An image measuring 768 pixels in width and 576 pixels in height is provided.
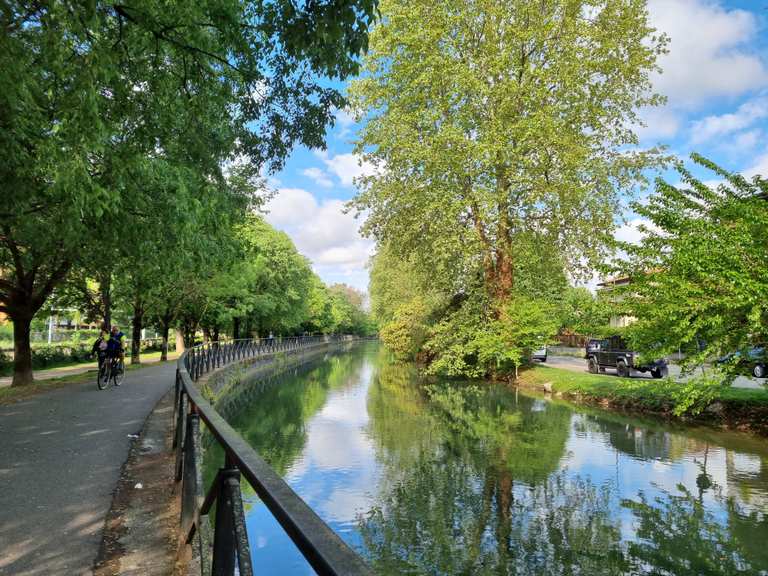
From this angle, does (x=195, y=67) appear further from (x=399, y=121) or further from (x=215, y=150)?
(x=399, y=121)

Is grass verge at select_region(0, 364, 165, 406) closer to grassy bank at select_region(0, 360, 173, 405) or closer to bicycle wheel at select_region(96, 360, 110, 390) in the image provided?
grassy bank at select_region(0, 360, 173, 405)

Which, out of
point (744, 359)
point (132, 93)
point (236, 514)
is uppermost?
point (132, 93)

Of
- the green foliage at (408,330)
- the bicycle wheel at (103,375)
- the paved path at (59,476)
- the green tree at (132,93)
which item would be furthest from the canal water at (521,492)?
the green foliage at (408,330)

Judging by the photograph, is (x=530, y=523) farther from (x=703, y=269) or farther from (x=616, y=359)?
(x=616, y=359)

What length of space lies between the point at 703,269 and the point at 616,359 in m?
14.3

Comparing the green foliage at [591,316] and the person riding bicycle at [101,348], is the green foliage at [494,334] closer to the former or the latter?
the green foliage at [591,316]

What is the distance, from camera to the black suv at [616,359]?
22.6m

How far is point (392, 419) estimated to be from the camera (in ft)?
53.6

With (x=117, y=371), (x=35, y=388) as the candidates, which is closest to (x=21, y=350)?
(x=35, y=388)

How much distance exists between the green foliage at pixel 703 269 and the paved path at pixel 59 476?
35.2 feet

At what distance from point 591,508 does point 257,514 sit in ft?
16.5

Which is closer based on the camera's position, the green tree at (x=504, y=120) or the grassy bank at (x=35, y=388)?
the grassy bank at (x=35, y=388)

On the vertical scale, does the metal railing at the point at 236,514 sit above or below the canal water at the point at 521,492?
above

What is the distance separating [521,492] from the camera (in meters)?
8.96
